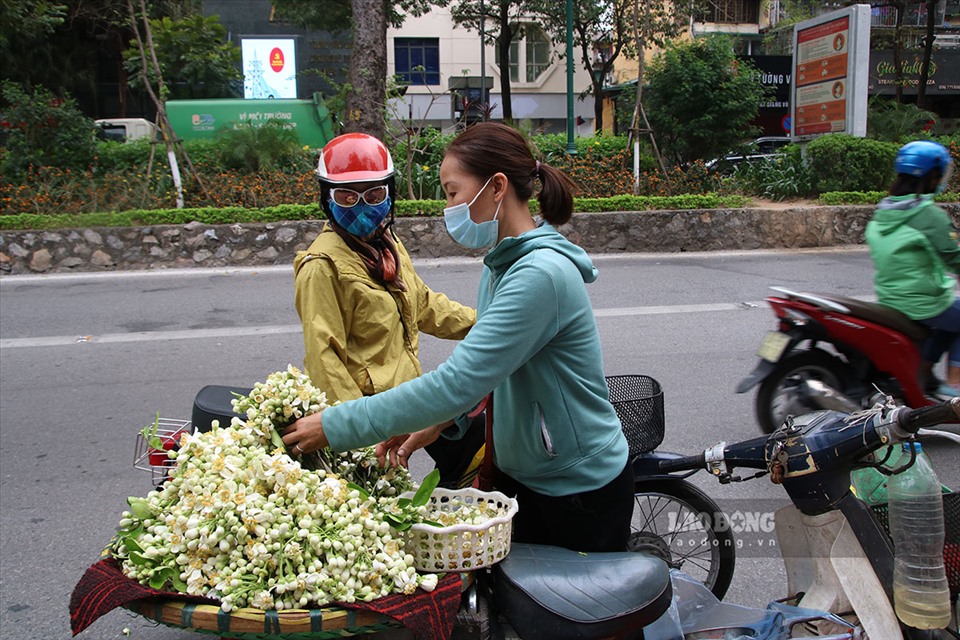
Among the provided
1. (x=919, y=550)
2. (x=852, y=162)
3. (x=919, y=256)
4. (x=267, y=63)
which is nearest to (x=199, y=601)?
(x=919, y=550)

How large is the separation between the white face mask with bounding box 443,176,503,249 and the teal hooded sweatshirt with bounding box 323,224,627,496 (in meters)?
0.08

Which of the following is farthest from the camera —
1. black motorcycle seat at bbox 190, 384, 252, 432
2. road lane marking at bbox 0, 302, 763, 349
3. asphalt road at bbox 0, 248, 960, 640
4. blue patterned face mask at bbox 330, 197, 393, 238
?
road lane marking at bbox 0, 302, 763, 349

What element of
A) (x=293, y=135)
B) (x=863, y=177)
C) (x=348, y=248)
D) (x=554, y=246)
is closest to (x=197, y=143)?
(x=293, y=135)

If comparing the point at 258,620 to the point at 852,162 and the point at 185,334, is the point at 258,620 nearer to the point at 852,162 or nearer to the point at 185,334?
the point at 185,334

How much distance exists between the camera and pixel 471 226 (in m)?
2.07

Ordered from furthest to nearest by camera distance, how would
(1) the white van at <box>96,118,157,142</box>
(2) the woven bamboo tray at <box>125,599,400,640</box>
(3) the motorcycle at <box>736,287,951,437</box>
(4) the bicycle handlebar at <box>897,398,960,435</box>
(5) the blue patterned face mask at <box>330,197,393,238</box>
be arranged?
(1) the white van at <box>96,118,157,142</box> < (3) the motorcycle at <box>736,287,951,437</box> < (5) the blue patterned face mask at <box>330,197,393,238</box> < (4) the bicycle handlebar at <box>897,398,960,435</box> < (2) the woven bamboo tray at <box>125,599,400,640</box>

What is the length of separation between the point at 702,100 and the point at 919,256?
1066 centimetres

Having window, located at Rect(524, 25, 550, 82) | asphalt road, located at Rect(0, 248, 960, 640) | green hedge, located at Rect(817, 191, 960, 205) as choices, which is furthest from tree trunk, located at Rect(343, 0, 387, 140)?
window, located at Rect(524, 25, 550, 82)

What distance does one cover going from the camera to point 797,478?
239cm

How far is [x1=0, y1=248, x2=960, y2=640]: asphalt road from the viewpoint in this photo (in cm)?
380

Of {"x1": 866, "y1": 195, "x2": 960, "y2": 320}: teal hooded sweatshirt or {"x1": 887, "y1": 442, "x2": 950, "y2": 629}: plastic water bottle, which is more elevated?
{"x1": 866, "y1": 195, "x2": 960, "y2": 320}: teal hooded sweatshirt

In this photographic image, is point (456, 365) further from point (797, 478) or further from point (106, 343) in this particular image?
point (106, 343)

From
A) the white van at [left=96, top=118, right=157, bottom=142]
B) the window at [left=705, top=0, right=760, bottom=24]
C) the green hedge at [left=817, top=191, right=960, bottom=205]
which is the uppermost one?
the window at [left=705, top=0, right=760, bottom=24]

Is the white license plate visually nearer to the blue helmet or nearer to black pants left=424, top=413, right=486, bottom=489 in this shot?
the blue helmet
